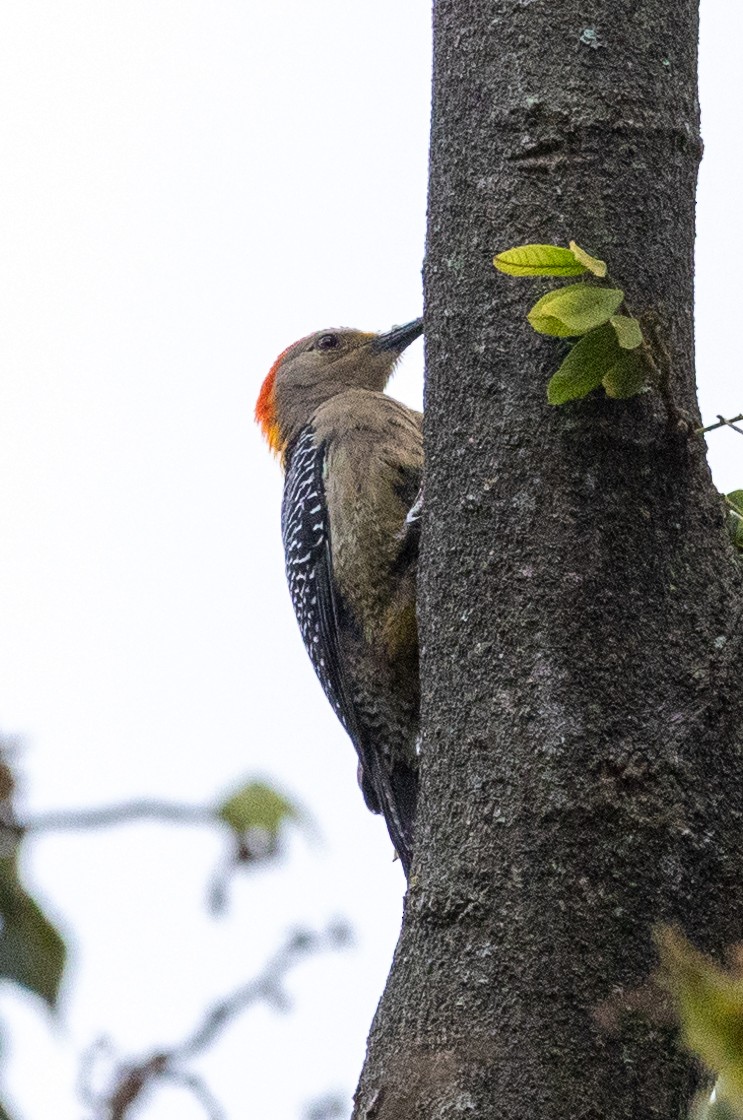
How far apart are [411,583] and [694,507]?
2491mm

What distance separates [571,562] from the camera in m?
2.98

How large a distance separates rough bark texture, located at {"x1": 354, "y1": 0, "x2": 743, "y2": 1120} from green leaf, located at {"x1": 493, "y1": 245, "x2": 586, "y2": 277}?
21 cm

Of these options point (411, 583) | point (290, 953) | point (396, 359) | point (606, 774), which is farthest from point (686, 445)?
point (396, 359)

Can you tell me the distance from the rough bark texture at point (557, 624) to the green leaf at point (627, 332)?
0.59 ft

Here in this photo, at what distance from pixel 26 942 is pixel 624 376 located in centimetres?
223

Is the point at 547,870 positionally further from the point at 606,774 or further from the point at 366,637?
the point at 366,637

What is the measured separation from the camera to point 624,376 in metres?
2.99

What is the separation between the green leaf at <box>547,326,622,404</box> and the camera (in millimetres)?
2971

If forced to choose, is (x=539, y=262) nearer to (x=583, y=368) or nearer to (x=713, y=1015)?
(x=583, y=368)

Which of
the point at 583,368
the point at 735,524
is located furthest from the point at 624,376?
the point at 735,524

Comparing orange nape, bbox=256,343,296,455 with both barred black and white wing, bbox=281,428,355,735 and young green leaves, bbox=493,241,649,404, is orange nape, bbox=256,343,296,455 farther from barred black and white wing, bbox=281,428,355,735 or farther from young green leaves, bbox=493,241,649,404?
young green leaves, bbox=493,241,649,404

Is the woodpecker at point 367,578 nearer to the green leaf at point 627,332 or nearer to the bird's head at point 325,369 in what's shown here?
the bird's head at point 325,369

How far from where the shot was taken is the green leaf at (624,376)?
2.98 meters

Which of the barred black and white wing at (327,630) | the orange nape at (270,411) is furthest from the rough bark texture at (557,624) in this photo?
the orange nape at (270,411)
